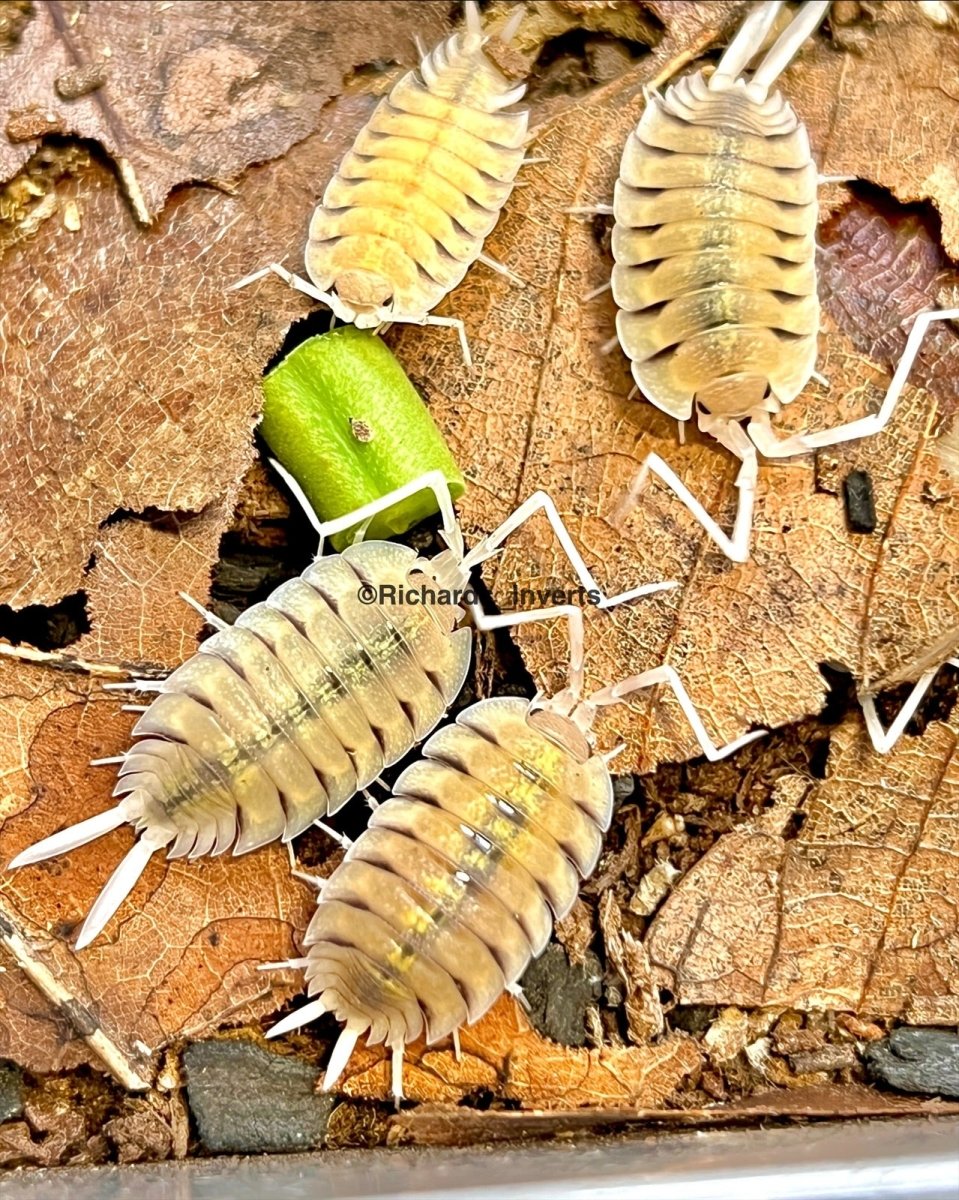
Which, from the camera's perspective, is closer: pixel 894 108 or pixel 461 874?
pixel 461 874

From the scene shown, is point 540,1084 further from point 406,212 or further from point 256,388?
point 406,212

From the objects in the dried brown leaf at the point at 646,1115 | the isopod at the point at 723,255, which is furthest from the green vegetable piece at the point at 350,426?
the dried brown leaf at the point at 646,1115

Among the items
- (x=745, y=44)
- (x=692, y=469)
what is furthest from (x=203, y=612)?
(x=745, y=44)

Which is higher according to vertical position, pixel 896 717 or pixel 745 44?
pixel 745 44

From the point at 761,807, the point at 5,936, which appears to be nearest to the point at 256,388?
the point at 5,936

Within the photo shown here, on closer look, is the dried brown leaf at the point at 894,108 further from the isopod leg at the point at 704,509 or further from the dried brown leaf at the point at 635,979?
the dried brown leaf at the point at 635,979

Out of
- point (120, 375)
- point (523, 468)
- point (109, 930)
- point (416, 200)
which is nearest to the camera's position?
point (109, 930)

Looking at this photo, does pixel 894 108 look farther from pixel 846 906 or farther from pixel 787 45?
pixel 846 906
